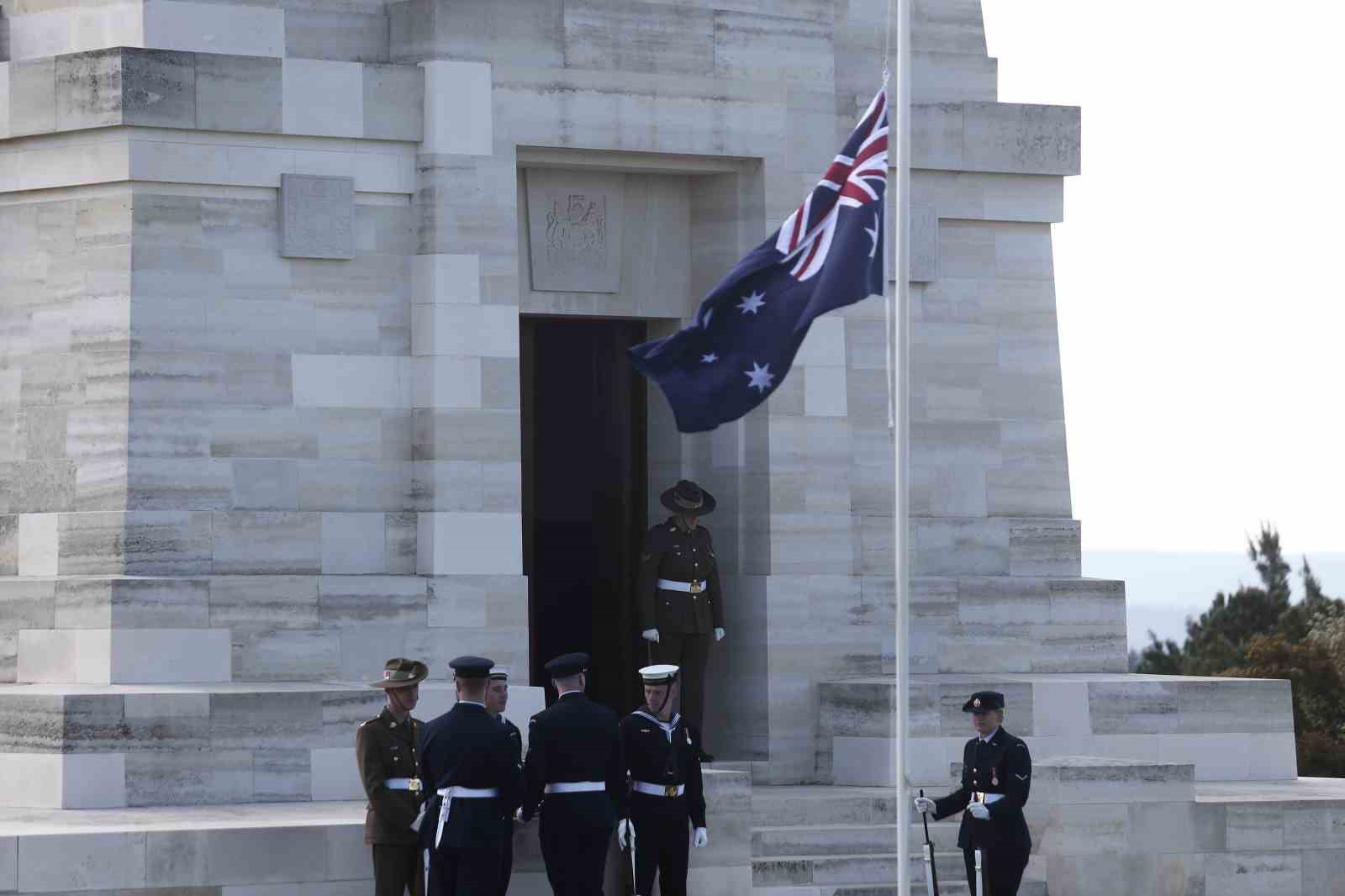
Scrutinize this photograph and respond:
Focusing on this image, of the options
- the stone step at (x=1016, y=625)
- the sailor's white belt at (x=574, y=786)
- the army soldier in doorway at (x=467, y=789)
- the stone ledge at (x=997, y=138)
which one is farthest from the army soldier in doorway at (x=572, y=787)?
the stone ledge at (x=997, y=138)

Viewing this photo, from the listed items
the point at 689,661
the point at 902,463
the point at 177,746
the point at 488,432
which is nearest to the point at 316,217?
the point at 488,432

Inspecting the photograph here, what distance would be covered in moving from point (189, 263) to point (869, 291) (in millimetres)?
7221

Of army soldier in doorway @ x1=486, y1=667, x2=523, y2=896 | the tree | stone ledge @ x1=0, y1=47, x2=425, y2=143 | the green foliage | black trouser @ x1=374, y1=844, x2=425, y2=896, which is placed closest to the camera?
army soldier in doorway @ x1=486, y1=667, x2=523, y2=896

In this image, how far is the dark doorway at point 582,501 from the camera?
22.8 m

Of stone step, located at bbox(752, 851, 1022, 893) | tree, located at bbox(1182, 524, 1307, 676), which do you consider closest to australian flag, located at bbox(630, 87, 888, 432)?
stone step, located at bbox(752, 851, 1022, 893)

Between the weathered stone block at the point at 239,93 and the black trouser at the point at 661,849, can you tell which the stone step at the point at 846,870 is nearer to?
the black trouser at the point at 661,849

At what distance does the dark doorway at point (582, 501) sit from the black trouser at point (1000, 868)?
6.57m

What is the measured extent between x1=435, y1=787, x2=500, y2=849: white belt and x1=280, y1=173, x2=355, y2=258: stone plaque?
624 cm

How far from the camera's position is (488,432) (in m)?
20.1

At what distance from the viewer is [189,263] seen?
1950cm

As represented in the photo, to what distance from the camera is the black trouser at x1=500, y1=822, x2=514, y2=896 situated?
15.1 meters

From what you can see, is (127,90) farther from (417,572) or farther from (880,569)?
(880,569)

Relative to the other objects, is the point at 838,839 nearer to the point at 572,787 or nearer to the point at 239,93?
the point at 572,787

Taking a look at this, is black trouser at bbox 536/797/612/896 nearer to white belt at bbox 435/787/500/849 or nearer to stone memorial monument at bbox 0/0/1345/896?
white belt at bbox 435/787/500/849
